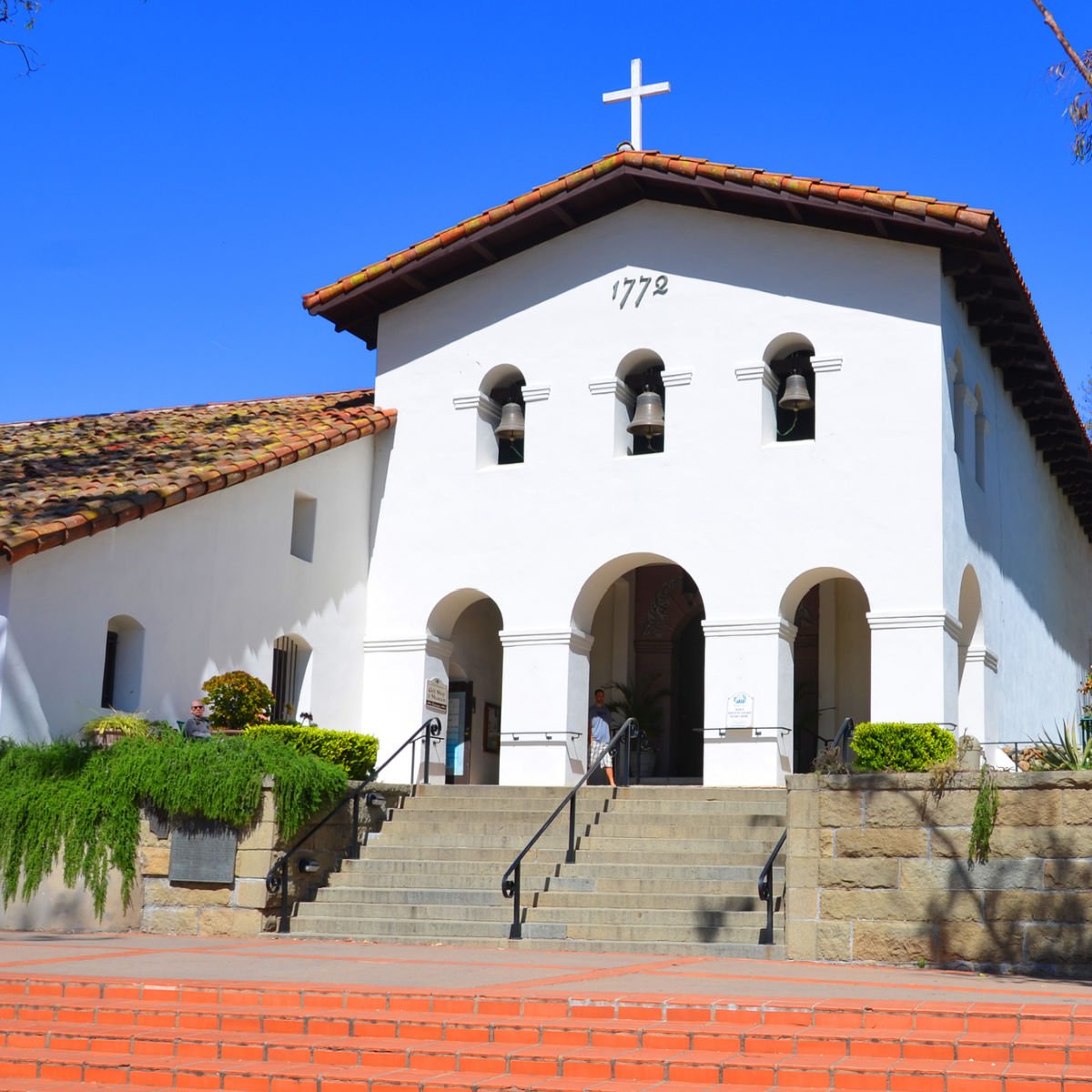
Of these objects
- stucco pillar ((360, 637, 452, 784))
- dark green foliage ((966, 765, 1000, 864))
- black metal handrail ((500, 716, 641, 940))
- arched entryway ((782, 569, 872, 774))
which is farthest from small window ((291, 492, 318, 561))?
dark green foliage ((966, 765, 1000, 864))

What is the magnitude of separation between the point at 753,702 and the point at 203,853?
6.82m

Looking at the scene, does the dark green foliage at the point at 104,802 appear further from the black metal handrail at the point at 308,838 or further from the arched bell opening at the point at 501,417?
the arched bell opening at the point at 501,417

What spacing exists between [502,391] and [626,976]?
1185 centimetres

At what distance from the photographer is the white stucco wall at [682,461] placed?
18953mm

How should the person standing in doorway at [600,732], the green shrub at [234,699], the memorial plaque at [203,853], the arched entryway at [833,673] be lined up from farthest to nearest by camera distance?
the arched entryway at [833,673] < the person standing in doorway at [600,732] < the green shrub at [234,699] < the memorial plaque at [203,853]

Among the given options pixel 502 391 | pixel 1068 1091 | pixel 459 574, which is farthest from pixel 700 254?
pixel 1068 1091

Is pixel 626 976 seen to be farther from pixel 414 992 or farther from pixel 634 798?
pixel 634 798

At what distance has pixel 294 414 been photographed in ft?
72.1

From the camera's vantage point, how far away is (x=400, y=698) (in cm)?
2111

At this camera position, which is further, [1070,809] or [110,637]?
[110,637]

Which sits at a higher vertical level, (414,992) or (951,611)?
(951,611)

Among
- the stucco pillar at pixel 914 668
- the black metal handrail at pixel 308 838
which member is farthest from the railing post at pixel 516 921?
the stucco pillar at pixel 914 668

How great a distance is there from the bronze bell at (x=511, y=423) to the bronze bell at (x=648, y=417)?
166cm

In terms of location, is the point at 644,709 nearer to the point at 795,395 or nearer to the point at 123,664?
the point at 795,395
